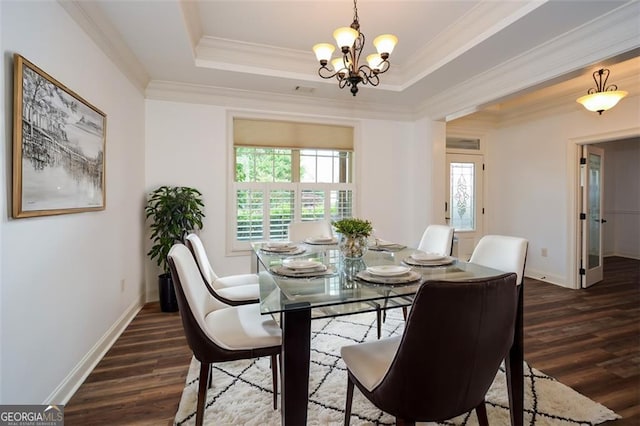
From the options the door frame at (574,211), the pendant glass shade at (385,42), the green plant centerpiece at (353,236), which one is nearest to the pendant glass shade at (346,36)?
the pendant glass shade at (385,42)

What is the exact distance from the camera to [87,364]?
2141mm

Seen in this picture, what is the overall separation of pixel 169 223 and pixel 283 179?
1.53 meters

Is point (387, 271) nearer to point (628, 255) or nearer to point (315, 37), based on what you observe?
point (315, 37)

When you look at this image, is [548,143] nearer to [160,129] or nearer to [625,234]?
[625,234]

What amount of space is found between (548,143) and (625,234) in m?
3.76

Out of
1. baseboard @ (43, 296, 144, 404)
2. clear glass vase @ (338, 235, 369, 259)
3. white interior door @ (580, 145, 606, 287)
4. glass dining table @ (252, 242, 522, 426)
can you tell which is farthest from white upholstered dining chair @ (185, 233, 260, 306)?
white interior door @ (580, 145, 606, 287)

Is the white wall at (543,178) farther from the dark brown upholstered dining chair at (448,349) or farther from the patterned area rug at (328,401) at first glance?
the dark brown upholstered dining chair at (448,349)

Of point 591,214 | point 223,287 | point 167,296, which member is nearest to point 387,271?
point 223,287

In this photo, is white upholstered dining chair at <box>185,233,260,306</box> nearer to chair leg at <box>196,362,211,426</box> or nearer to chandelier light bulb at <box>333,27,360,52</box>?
chair leg at <box>196,362,211,426</box>

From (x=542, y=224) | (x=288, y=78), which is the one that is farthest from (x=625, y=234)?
(x=288, y=78)

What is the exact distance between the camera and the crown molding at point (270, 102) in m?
3.66

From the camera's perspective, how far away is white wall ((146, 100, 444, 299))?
12.1 feet

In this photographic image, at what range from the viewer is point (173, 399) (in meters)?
1.87

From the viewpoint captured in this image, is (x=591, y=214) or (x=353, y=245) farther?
(x=591, y=214)
